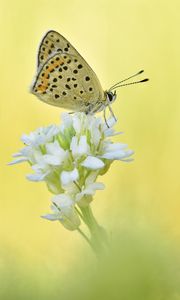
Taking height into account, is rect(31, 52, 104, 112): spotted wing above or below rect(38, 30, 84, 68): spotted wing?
below

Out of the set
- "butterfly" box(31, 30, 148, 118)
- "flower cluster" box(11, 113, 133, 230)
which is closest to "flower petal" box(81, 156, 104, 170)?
"flower cluster" box(11, 113, 133, 230)

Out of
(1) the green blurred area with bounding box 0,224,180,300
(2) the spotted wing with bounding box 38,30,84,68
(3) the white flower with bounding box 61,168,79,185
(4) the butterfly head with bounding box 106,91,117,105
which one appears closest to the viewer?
(1) the green blurred area with bounding box 0,224,180,300

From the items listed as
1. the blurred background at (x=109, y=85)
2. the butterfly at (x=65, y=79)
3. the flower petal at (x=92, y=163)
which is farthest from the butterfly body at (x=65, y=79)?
the flower petal at (x=92, y=163)

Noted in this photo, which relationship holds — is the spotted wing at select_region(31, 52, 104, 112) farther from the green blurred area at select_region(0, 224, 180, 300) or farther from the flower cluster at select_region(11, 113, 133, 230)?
the green blurred area at select_region(0, 224, 180, 300)

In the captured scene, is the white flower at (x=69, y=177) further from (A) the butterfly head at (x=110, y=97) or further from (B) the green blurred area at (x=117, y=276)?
(A) the butterfly head at (x=110, y=97)

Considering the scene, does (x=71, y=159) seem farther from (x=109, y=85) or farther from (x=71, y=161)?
(x=109, y=85)

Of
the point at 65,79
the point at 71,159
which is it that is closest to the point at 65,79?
the point at 65,79

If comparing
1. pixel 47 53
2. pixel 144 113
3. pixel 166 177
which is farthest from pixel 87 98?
pixel 144 113
